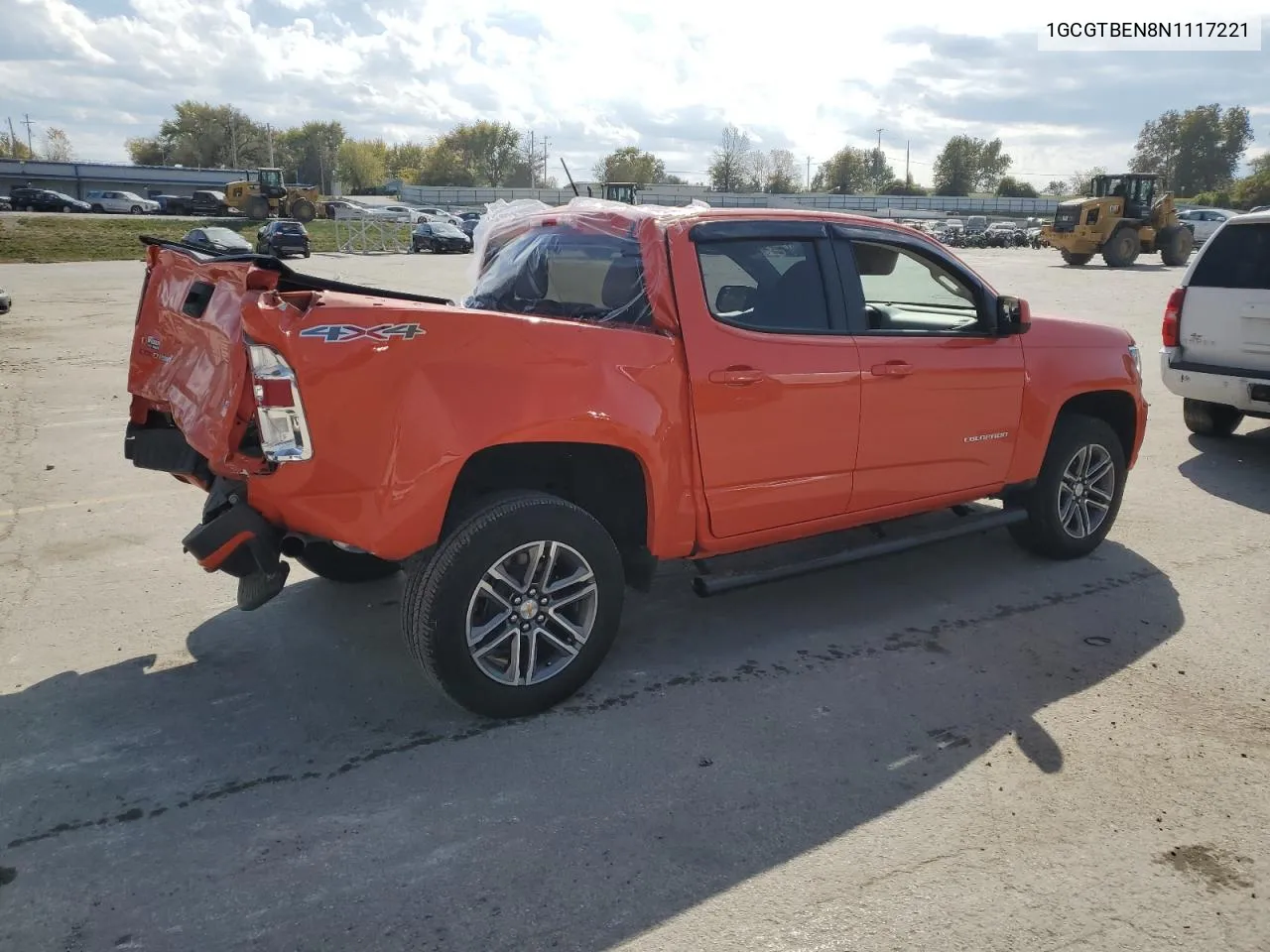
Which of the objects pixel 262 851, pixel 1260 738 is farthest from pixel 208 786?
pixel 1260 738

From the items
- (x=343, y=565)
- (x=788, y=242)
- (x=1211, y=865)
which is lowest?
(x=1211, y=865)

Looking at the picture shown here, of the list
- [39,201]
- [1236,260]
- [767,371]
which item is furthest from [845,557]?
[39,201]

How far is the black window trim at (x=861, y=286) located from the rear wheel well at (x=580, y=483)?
1.33 meters

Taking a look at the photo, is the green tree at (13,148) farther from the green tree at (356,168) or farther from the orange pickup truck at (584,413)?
the orange pickup truck at (584,413)

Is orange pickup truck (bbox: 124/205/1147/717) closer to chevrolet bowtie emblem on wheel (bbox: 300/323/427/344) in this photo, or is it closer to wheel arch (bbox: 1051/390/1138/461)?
chevrolet bowtie emblem on wheel (bbox: 300/323/427/344)

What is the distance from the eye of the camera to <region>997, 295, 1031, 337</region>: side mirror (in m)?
4.91

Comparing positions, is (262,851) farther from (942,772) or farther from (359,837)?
(942,772)

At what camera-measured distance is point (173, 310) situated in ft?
13.0

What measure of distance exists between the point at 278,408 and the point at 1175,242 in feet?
122

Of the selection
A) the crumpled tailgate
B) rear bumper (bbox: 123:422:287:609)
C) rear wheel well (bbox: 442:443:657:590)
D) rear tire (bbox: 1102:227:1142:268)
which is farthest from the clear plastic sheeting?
rear tire (bbox: 1102:227:1142:268)

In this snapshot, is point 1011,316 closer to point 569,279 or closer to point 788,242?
point 788,242

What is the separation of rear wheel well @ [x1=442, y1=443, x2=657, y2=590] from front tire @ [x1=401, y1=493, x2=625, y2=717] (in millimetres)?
179

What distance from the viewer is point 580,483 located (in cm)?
410

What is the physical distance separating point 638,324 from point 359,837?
86.0 inches
